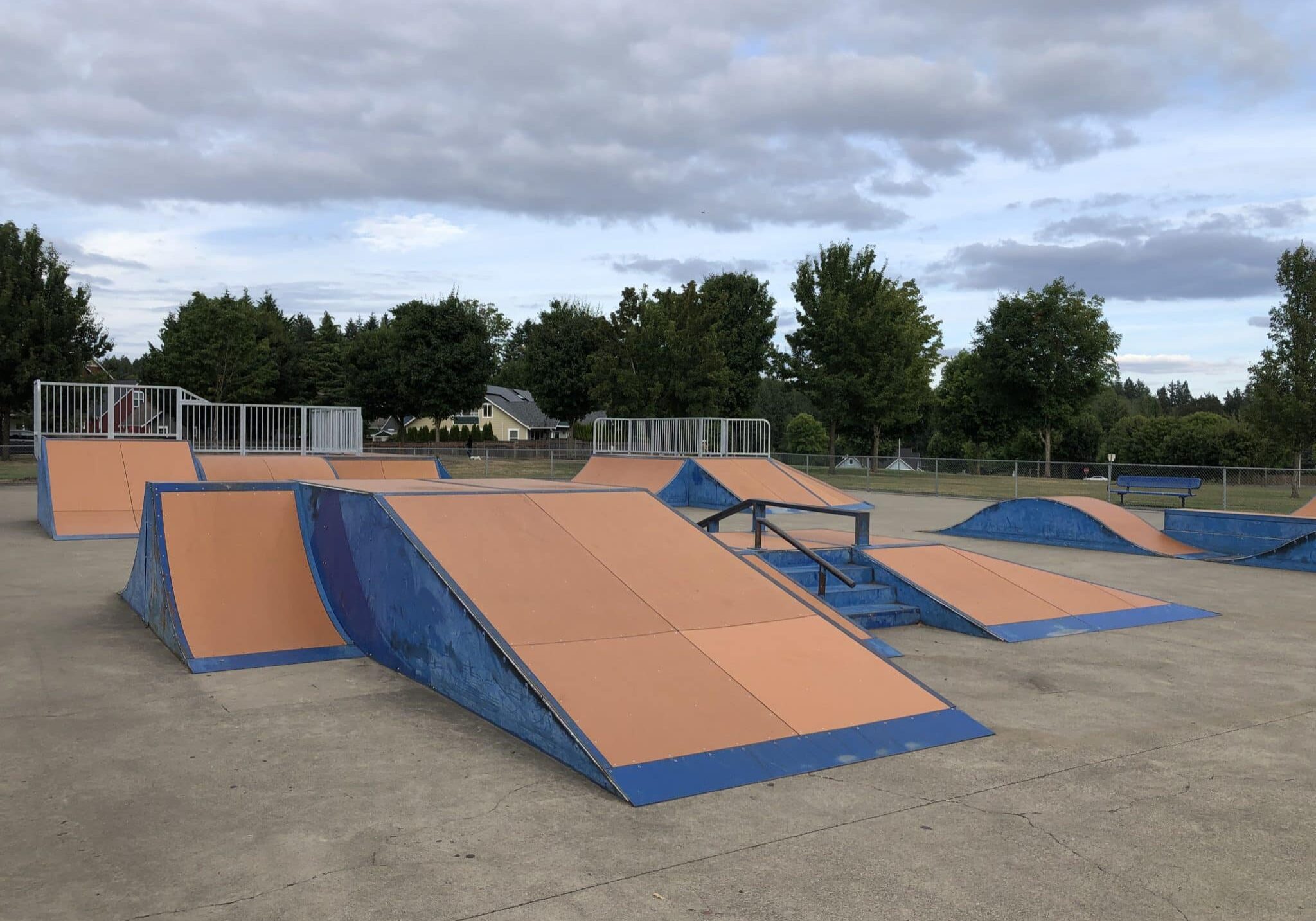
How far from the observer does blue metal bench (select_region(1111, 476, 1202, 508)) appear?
2323 cm

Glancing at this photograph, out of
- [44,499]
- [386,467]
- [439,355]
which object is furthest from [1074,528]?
[439,355]

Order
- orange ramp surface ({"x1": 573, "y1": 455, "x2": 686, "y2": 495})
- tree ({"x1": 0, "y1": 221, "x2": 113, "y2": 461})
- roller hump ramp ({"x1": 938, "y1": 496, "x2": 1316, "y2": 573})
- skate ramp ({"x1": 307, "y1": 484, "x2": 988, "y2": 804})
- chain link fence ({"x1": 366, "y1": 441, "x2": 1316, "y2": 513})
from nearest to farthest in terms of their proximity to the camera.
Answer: skate ramp ({"x1": 307, "y1": 484, "x2": 988, "y2": 804}) → roller hump ramp ({"x1": 938, "y1": 496, "x2": 1316, "y2": 573}) → orange ramp surface ({"x1": 573, "y1": 455, "x2": 686, "y2": 495}) → chain link fence ({"x1": 366, "y1": 441, "x2": 1316, "y2": 513}) → tree ({"x1": 0, "y1": 221, "x2": 113, "y2": 461})

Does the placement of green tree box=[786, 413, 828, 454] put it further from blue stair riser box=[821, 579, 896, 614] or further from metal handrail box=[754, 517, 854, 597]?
blue stair riser box=[821, 579, 896, 614]

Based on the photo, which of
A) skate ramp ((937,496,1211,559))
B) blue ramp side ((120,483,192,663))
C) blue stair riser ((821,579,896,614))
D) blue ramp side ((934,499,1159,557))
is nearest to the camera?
blue ramp side ((120,483,192,663))

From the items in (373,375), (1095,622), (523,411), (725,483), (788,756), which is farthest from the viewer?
(523,411)

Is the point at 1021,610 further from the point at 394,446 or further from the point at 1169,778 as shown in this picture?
the point at 394,446

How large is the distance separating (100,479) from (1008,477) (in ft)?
84.7

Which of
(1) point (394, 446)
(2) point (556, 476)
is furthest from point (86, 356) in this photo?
(2) point (556, 476)

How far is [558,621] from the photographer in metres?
5.91

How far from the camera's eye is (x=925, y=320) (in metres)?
53.0

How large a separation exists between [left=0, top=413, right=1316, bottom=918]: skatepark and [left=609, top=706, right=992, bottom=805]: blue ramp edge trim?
2 cm

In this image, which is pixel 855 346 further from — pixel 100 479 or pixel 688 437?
pixel 100 479

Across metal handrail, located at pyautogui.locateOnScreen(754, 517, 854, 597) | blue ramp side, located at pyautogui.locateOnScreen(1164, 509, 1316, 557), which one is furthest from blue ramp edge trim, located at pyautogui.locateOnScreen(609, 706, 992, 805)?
blue ramp side, located at pyautogui.locateOnScreen(1164, 509, 1316, 557)

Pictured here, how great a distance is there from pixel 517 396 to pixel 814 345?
189 feet
